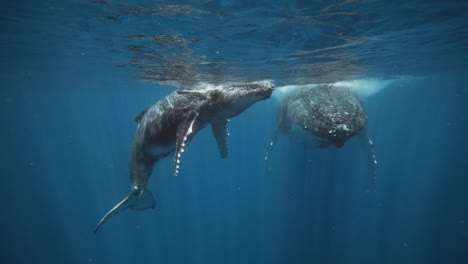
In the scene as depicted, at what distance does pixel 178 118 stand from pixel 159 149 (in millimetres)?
1268

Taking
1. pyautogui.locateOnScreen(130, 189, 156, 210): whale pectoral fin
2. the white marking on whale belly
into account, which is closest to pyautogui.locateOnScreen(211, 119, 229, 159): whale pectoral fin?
the white marking on whale belly

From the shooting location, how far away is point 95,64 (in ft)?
58.1

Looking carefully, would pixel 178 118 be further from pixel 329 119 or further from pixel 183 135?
pixel 329 119

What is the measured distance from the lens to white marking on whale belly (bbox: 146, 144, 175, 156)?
6.64m

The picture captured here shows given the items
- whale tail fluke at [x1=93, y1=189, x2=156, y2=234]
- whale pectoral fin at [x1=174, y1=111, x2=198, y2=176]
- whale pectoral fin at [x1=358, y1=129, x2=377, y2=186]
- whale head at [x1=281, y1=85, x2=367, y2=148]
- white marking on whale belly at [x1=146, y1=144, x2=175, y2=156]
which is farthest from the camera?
whale pectoral fin at [x1=358, y1=129, x2=377, y2=186]

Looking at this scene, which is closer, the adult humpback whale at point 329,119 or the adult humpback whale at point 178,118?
the adult humpback whale at point 178,118

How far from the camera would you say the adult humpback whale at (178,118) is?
5.63 metres

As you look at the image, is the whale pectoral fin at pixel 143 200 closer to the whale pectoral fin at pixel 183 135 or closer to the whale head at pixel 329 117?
the whale pectoral fin at pixel 183 135

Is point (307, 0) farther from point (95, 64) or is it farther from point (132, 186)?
point (95, 64)

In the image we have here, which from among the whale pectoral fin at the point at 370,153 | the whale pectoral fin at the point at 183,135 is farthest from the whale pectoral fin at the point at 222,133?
the whale pectoral fin at the point at 370,153

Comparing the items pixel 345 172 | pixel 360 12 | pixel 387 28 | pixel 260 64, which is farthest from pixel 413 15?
pixel 345 172

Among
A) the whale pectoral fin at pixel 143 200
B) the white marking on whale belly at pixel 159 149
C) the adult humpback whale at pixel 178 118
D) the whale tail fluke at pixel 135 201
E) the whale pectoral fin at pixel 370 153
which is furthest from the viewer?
the whale pectoral fin at pixel 370 153

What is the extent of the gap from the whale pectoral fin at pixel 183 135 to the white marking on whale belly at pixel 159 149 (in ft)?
4.13

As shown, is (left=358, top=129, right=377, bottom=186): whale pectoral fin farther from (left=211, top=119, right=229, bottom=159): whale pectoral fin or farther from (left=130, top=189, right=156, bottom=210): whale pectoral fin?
(left=130, top=189, right=156, bottom=210): whale pectoral fin
